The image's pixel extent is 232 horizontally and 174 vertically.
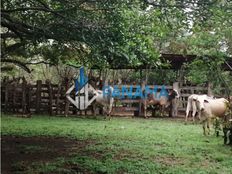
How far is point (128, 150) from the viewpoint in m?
7.64

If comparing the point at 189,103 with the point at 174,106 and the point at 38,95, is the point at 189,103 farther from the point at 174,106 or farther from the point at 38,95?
the point at 38,95

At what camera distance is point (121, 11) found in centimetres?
623

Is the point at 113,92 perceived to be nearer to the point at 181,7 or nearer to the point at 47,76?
the point at 181,7

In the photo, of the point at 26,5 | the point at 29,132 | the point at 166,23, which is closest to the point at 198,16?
the point at 166,23

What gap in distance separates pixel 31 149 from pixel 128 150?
1.95 metres

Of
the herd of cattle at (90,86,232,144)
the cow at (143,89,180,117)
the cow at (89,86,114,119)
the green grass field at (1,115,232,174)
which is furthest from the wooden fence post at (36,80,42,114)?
the cow at (143,89,180,117)

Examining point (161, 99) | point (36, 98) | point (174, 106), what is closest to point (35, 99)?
point (36, 98)

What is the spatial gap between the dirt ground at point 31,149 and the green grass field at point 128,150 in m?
0.04

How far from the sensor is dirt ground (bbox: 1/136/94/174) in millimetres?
6180

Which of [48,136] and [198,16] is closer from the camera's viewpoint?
[198,16]

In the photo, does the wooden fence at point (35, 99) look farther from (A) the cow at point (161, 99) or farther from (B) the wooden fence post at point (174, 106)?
(B) the wooden fence post at point (174, 106)

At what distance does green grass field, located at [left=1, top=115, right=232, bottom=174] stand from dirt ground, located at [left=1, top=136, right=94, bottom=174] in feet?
0.13

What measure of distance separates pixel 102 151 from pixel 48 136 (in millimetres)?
2449

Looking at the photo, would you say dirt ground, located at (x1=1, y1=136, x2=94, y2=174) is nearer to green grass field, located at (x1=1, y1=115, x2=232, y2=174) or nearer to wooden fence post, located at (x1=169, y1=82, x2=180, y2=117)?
green grass field, located at (x1=1, y1=115, x2=232, y2=174)
